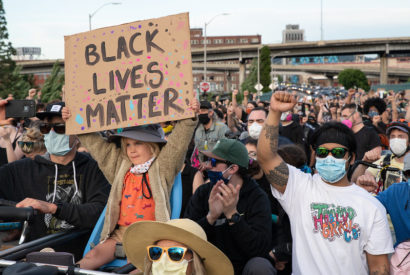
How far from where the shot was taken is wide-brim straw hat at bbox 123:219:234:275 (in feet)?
9.70

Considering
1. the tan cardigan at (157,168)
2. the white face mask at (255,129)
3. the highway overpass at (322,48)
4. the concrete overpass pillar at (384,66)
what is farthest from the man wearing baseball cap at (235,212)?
the concrete overpass pillar at (384,66)

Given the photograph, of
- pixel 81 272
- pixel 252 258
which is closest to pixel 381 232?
pixel 252 258

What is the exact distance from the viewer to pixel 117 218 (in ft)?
14.0

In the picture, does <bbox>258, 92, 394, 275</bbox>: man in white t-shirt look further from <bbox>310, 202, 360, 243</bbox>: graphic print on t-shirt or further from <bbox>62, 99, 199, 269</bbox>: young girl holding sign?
<bbox>62, 99, 199, 269</bbox>: young girl holding sign

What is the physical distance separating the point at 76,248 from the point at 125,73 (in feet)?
5.00

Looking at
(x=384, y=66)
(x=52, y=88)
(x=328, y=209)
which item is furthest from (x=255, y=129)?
(x=384, y=66)

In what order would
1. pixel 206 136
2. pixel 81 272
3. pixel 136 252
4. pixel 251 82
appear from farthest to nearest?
pixel 251 82
pixel 206 136
pixel 136 252
pixel 81 272

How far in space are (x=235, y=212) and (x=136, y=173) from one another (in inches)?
37.0

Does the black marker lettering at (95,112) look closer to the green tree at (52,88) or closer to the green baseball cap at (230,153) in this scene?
the green baseball cap at (230,153)

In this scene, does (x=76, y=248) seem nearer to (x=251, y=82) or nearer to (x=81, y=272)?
(x=81, y=272)

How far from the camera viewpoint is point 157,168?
168 inches

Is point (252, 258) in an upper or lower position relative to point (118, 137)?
lower

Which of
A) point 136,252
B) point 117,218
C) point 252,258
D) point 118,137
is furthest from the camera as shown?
point 118,137

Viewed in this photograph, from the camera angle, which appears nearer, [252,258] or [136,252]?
[136,252]
